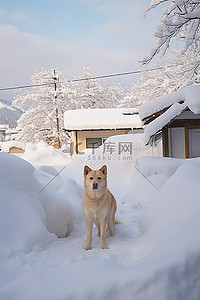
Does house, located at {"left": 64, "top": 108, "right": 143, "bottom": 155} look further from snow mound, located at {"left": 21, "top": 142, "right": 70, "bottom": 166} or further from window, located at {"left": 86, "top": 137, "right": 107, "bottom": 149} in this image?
snow mound, located at {"left": 21, "top": 142, "right": 70, "bottom": 166}

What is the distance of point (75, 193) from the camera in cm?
561

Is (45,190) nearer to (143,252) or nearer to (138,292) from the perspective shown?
(143,252)

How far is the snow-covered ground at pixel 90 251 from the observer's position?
2.02 metres

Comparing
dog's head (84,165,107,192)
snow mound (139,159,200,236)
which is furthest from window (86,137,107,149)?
dog's head (84,165,107,192)

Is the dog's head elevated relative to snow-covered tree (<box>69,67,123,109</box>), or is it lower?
lower

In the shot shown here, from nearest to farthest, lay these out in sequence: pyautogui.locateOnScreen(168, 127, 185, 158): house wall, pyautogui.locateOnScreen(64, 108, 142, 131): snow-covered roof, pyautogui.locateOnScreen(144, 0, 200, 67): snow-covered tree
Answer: pyautogui.locateOnScreen(144, 0, 200, 67): snow-covered tree → pyautogui.locateOnScreen(168, 127, 185, 158): house wall → pyautogui.locateOnScreen(64, 108, 142, 131): snow-covered roof

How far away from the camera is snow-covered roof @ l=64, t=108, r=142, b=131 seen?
19141mm

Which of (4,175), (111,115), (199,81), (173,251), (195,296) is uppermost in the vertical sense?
(199,81)

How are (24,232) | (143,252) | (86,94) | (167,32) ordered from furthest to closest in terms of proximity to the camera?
(86,94) < (167,32) < (24,232) < (143,252)

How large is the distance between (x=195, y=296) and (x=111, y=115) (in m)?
19.4

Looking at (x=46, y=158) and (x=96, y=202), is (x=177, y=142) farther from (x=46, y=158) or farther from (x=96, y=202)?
(x=46, y=158)

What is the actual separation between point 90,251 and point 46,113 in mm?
26229

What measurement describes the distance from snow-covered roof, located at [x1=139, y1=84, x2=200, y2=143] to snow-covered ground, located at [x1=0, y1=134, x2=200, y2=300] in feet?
9.94

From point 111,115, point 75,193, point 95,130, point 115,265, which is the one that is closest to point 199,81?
point 111,115
